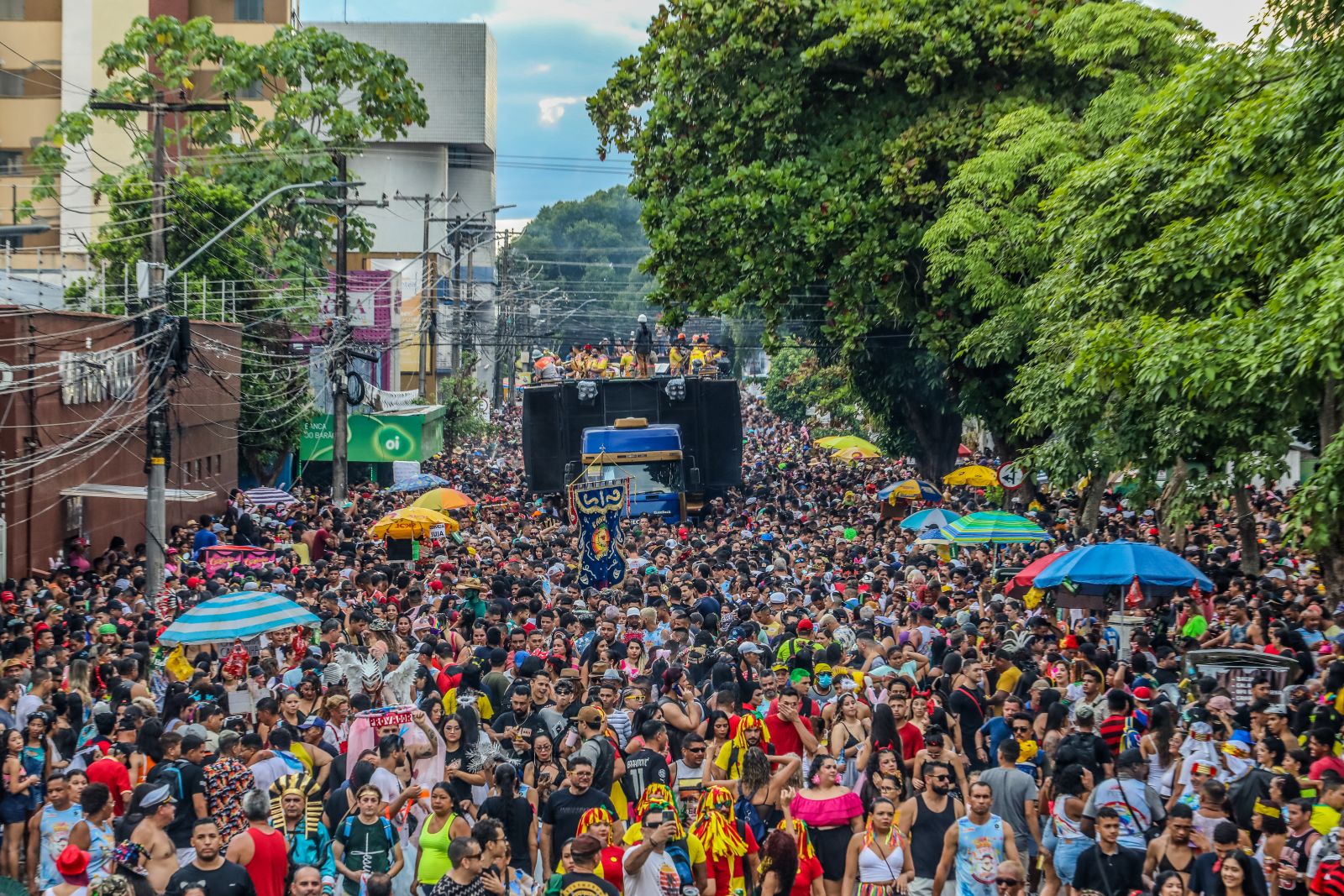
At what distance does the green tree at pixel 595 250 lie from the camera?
468 ft

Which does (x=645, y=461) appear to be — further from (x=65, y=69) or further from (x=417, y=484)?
(x=65, y=69)

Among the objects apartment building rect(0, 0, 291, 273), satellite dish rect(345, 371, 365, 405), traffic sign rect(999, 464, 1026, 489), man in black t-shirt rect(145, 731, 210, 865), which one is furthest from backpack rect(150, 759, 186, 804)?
apartment building rect(0, 0, 291, 273)

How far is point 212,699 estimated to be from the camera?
42.3ft

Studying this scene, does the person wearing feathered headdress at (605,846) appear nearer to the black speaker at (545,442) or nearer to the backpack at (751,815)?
the backpack at (751,815)

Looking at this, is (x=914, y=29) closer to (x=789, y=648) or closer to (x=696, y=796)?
(x=789, y=648)

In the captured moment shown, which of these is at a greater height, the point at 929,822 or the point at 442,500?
the point at 929,822

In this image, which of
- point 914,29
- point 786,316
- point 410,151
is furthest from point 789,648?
point 410,151

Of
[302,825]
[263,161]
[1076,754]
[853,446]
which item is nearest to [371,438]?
[263,161]

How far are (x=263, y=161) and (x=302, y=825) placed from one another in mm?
38257

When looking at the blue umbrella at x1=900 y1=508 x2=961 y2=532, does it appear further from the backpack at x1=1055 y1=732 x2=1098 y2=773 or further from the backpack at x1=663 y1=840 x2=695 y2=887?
the backpack at x1=663 y1=840 x2=695 y2=887

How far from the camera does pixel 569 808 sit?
964 centimetres

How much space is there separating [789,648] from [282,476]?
30.5m

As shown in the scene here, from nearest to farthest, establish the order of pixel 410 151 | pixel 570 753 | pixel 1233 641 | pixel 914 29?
pixel 570 753 < pixel 1233 641 < pixel 914 29 < pixel 410 151

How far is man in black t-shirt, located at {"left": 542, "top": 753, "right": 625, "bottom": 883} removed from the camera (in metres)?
9.59
